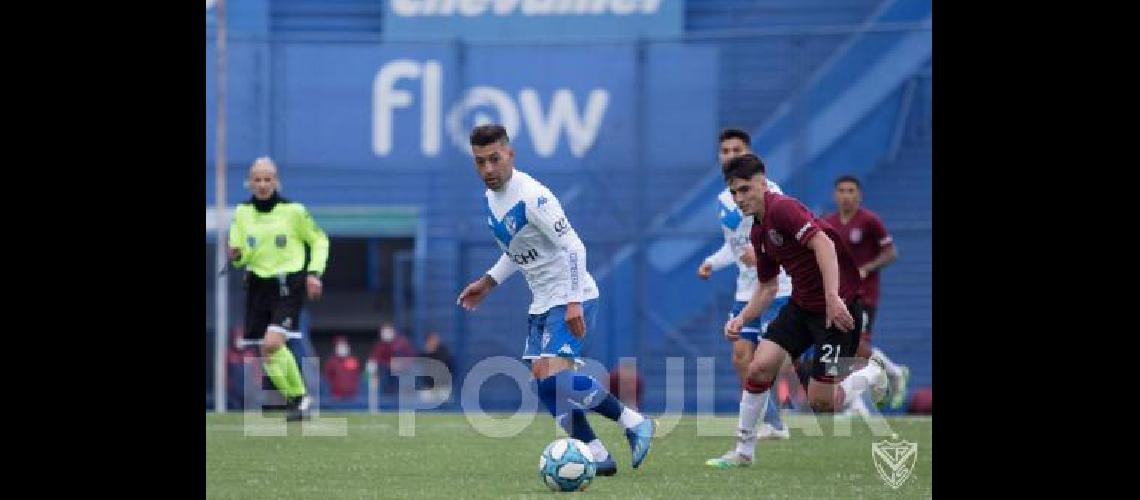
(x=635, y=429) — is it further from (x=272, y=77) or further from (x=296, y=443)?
(x=272, y=77)

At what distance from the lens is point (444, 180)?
27.6 m

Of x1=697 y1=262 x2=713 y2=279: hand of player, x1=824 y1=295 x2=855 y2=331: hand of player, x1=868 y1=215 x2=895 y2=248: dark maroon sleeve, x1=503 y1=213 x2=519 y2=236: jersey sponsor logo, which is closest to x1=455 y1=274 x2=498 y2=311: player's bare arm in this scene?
x1=503 y1=213 x2=519 y2=236: jersey sponsor logo

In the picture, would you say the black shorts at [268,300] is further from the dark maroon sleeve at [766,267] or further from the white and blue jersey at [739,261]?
the dark maroon sleeve at [766,267]

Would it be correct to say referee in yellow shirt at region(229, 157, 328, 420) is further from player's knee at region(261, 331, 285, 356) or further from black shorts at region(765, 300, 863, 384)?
black shorts at region(765, 300, 863, 384)

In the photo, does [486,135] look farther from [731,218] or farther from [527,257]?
[731,218]

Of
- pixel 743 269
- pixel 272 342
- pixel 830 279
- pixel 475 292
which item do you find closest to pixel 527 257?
pixel 475 292

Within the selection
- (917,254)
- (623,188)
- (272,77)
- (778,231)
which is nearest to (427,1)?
(272,77)

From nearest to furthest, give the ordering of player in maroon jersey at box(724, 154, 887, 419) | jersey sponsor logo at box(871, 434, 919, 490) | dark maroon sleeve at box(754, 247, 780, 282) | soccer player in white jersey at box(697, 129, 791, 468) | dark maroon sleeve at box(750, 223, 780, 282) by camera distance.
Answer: jersey sponsor logo at box(871, 434, 919, 490), player in maroon jersey at box(724, 154, 887, 419), dark maroon sleeve at box(750, 223, 780, 282), dark maroon sleeve at box(754, 247, 780, 282), soccer player in white jersey at box(697, 129, 791, 468)

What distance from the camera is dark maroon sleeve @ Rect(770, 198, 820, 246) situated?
11.4 metres

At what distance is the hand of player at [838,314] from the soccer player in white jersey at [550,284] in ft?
4.50

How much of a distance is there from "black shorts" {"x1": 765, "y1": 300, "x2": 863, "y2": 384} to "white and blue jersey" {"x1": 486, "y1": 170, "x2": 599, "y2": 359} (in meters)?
1.28

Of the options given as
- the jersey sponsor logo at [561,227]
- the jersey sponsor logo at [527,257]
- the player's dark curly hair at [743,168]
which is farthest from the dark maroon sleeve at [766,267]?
the jersey sponsor logo at [527,257]

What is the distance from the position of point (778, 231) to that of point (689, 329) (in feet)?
48.8

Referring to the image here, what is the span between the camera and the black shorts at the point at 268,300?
17.5m
